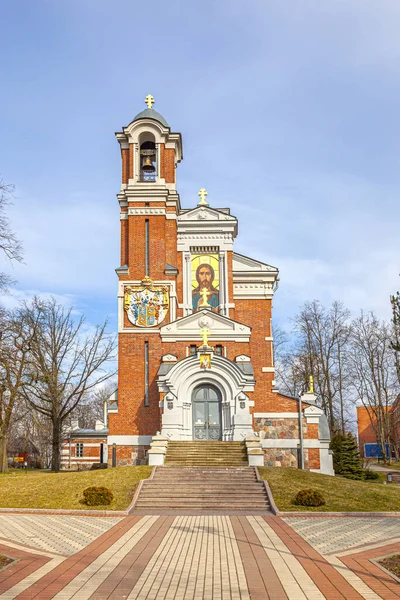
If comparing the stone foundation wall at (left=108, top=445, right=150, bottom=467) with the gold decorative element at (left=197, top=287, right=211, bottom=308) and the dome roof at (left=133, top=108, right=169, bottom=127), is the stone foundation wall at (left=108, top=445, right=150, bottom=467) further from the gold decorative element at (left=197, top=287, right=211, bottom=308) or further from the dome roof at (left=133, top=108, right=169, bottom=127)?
the dome roof at (left=133, top=108, right=169, bottom=127)

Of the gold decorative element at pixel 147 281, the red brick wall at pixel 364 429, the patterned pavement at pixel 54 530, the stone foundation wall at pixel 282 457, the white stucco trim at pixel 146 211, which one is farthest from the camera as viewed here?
the red brick wall at pixel 364 429

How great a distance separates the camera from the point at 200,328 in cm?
3031

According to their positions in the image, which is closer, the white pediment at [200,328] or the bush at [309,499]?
the bush at [309,499]

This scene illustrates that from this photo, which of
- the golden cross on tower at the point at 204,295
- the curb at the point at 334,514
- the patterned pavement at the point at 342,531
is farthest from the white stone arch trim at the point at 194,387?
the patterned pavement at the point at 342,531

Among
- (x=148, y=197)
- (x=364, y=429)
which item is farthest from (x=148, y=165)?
(x=364, y=429)

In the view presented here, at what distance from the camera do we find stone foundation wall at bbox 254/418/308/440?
96.6ft

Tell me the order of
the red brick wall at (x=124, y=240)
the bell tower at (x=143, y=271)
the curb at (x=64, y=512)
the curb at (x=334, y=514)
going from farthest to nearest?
the red brick wall at (x=124, y=240) < the bell tower at (x=143, y=271) < the curb at (x=64, y=512) < the curb at (x=334, y=514)

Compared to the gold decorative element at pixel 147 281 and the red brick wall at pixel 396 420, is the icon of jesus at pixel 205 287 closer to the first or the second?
the gold decorative element at pixel 147 281

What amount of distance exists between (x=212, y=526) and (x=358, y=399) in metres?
34.7

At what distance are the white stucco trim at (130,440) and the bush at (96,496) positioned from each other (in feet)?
36.0

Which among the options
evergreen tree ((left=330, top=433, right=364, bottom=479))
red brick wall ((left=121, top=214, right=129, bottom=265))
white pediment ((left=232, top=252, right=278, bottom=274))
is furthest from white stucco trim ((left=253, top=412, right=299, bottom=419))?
red brick wall ((left=121, top=214, right=129, bottom=265))

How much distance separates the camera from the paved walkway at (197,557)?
8867mm

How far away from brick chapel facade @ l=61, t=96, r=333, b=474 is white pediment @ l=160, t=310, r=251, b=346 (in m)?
0.05

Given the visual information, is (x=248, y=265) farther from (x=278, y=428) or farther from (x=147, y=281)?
(x=278, y=428)
